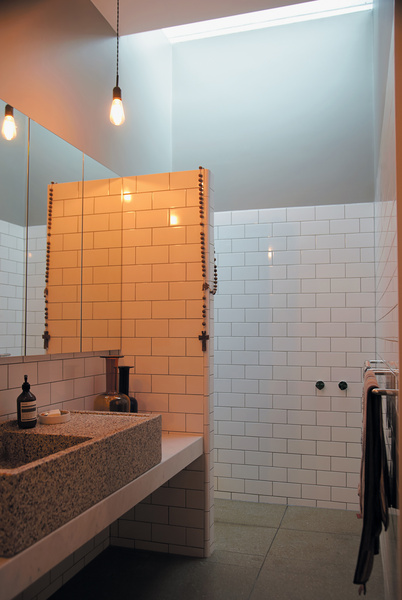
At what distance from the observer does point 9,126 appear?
238cm

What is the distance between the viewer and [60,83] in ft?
9.75

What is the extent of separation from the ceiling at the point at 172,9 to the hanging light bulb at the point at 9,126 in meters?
1.25

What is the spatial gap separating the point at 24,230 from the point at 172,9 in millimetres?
1766

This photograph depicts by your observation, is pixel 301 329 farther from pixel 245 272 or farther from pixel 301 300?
pixel 245 272

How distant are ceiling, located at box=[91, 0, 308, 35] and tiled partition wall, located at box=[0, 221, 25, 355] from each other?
1693 mm

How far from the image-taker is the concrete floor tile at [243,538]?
338cm

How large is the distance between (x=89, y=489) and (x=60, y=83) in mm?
2263

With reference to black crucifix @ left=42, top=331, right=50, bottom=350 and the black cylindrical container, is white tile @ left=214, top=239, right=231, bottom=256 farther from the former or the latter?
black crucifix @ left=42, top=331, right=50, bottom=350

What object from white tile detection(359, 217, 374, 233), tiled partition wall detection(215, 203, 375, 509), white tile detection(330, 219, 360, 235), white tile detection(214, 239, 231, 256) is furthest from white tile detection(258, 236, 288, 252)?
white tile detection(359, 217, 374, 233)

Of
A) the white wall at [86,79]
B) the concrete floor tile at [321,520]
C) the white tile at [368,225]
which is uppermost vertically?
the white wall at [86,79]

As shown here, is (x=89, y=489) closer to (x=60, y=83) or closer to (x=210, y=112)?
(x=60, y=83)

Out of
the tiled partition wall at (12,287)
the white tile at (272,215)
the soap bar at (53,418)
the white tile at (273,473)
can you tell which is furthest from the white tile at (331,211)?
the soap bar at (53,418)

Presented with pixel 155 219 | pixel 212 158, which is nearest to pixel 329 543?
pixel 155 219

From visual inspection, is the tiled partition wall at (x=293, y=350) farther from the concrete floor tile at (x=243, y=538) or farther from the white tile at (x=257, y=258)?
the concrete floor tile at (x=243, y=538)
